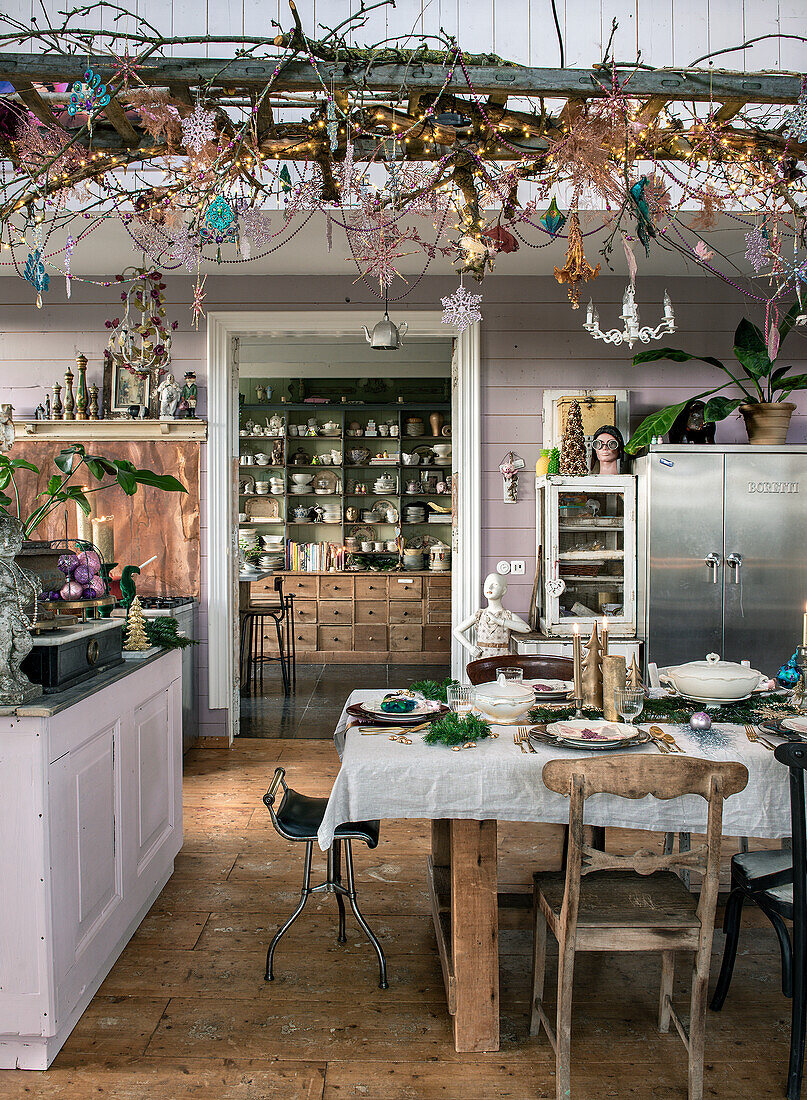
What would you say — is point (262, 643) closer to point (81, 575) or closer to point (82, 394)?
point (82, 394)

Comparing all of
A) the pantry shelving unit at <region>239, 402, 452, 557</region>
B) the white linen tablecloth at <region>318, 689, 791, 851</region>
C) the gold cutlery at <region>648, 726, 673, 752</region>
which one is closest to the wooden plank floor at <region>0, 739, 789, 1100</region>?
the white linen tablecloth at <region>318, 689, 791, 851</region>

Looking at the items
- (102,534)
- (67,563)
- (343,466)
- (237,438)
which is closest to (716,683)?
(67,563)

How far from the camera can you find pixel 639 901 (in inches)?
81.1

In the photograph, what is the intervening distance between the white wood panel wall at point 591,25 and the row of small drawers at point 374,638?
5.40m

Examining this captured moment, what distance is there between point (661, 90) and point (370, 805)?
2.02 m

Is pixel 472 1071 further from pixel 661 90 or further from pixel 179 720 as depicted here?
pixel 661 90

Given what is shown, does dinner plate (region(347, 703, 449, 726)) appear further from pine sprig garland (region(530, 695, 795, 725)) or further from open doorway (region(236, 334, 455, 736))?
open doorway (region(236, 334, 455, 736))

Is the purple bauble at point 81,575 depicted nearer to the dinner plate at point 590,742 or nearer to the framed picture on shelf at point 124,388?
the dinner plate at point 590,742

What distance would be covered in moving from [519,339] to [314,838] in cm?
348

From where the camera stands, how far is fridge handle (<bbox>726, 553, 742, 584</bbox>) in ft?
14.5

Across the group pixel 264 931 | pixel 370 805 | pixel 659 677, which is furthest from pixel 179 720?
pixel 659 677

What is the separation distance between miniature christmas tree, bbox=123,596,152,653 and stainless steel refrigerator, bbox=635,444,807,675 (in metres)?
2.64

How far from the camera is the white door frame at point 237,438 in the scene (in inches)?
199

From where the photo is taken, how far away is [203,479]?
5.11 m
